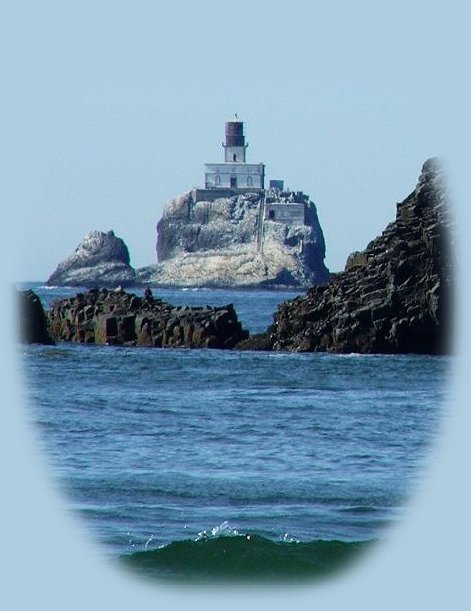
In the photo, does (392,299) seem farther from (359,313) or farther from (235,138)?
(235,138)

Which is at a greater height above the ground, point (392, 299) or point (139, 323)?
point (392, 299)

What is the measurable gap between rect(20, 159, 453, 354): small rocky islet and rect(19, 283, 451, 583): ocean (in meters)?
6.38

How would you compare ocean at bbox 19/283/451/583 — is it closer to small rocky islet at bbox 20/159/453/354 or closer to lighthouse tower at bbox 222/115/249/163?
small rocky islet at bbox 20/159/453/354

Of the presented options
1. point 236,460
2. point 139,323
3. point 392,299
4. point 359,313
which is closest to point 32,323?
point 139,323

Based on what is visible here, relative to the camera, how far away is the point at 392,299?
156ft

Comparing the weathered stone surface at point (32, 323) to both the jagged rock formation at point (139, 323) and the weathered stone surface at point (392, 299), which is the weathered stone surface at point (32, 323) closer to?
the jagged rock formation at point (139, 323)

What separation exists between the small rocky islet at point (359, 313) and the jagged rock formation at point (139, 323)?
30 millimetres

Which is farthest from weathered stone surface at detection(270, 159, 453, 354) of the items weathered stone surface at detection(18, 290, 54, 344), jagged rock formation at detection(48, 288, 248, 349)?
weathered stone surface at detection(18, 290, 54, 344)

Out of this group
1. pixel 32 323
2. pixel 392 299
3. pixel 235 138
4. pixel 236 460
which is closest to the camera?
pixel 236 460

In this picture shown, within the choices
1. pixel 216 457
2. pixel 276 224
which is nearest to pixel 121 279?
pixel 276 224

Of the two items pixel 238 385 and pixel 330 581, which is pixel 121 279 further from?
pixel 330 581

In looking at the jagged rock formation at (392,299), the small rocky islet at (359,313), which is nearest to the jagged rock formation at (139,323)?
the small rocky islet at (359,313)

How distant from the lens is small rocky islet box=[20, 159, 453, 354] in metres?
47.6

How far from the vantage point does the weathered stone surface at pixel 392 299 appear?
47.5 meters
